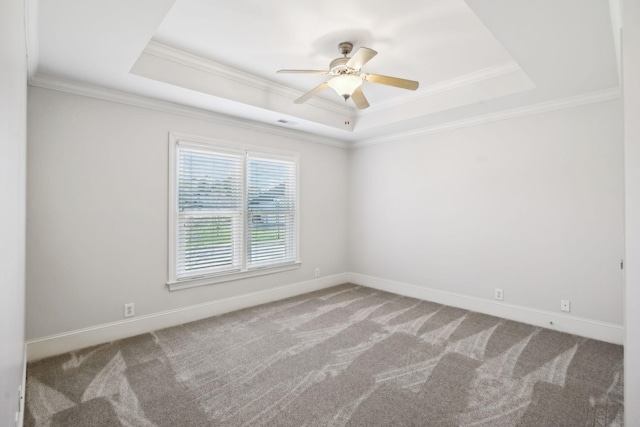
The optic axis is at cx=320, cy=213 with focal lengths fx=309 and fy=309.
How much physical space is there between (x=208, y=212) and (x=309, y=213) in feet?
5.42

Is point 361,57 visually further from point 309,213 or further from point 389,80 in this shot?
point 309,213

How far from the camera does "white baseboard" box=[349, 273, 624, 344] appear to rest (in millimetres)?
3109

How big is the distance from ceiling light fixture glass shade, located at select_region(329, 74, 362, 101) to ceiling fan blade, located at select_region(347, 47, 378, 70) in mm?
142

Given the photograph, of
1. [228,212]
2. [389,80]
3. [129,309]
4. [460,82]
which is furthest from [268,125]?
[129,309]

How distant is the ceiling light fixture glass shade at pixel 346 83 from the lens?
265 cm

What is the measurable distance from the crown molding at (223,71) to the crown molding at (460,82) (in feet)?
2.93

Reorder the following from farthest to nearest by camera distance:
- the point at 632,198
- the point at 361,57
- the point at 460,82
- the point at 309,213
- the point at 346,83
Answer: the point at 309,213 → the point at 460,82 → the point at 346,83 → the point at 361,57 → the point at 632,198

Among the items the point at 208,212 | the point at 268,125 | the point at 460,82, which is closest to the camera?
the point at 460,82

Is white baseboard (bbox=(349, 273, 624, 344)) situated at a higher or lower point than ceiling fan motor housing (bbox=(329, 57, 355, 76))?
lower

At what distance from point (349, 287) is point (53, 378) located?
3.76m

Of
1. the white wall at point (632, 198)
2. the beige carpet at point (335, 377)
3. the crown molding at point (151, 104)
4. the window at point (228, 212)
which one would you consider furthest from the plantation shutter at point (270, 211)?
the white wall at point (632, 198)

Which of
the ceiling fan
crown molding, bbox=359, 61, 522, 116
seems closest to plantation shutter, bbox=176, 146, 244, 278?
the ceiling fan

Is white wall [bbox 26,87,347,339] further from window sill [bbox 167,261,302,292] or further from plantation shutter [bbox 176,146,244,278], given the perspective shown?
plantation shutter [bbox 176,146,244,278]

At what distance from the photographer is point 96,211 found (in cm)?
301
